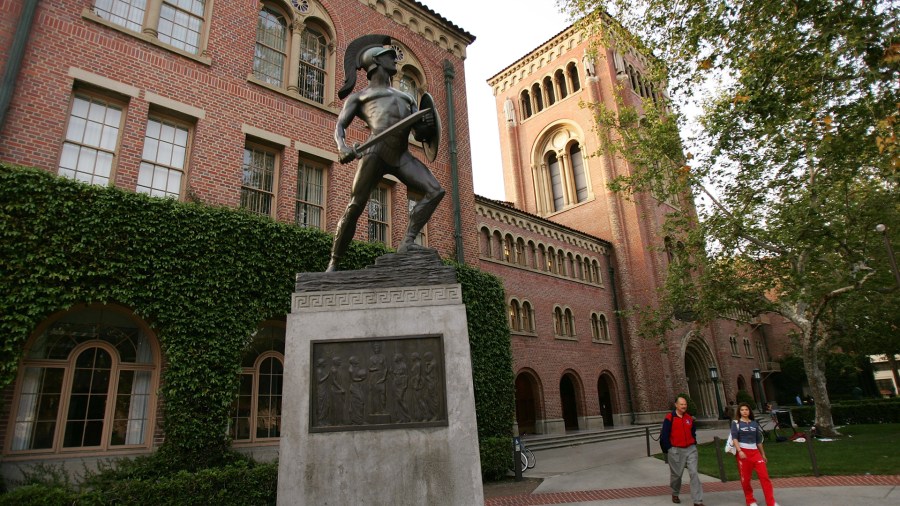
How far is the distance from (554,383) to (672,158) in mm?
12128

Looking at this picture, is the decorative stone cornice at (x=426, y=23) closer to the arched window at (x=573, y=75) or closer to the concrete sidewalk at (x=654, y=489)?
the concrete sidewalk at (x=654, y=489)

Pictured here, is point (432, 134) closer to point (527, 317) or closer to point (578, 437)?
point (578, 437)

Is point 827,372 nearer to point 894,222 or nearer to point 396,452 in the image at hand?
point 894,222

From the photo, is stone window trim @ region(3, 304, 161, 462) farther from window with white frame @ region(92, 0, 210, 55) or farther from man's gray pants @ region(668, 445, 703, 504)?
man's gray pants @ region(668, 445, 703, 504)

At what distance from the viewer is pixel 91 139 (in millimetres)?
10773

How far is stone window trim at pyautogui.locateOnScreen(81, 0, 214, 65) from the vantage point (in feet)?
36.4

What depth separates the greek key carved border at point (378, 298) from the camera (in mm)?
5422

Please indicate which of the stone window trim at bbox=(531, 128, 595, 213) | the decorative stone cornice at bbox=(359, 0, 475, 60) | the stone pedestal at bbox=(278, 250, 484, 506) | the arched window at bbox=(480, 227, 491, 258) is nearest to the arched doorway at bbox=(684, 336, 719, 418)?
the stone window trim at bbox=(531, 128, 595, 213)

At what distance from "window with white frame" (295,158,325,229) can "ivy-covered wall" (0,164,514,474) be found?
151cm

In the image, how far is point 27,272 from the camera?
345 inches

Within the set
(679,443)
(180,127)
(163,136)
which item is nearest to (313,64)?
(180,127)

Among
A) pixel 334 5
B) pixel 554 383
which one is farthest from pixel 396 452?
pixel 554 383

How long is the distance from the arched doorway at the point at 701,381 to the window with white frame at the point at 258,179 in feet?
94.0

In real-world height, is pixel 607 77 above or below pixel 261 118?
above
